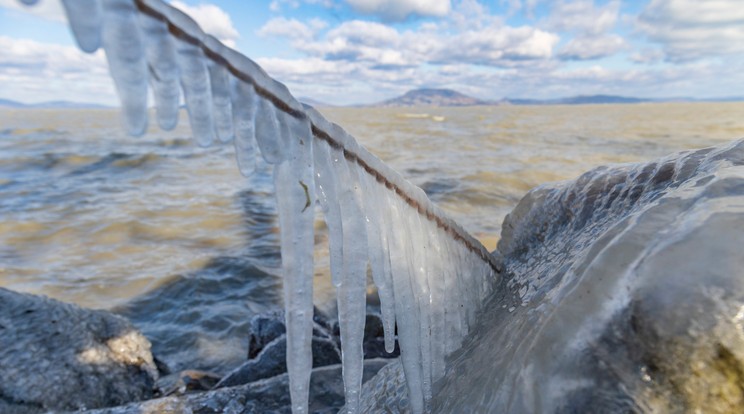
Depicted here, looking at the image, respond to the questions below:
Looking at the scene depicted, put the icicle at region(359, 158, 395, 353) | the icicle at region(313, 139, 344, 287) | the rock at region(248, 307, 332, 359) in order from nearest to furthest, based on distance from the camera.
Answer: the icicle at region(313, 139, 344, 287)
the icicle at region(359, 158, 395, 353)
the rock at region(248, 307, 332, 359)

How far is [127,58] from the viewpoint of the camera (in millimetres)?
1009

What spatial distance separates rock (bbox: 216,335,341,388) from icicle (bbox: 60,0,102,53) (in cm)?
322

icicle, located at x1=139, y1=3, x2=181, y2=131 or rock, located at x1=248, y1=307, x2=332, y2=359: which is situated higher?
icicle, located at x1=139, y1=3, x2=181, y2=131

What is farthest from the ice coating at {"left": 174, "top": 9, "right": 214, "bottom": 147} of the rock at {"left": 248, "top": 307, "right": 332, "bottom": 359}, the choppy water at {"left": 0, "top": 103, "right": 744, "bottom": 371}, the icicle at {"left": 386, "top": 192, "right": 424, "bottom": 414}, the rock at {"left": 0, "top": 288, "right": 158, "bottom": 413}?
the rock at {"left": 248, "top": 307, "right": 332, "bottom": 359}

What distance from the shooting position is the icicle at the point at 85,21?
92 cm

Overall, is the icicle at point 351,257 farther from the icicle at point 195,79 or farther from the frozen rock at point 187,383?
the frozen rock at point 187,383

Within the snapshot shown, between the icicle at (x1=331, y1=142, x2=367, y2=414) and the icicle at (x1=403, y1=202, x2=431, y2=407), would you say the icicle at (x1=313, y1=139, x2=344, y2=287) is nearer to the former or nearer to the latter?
the icicle at (x1=331, y1=142, x2=367, y2=414)

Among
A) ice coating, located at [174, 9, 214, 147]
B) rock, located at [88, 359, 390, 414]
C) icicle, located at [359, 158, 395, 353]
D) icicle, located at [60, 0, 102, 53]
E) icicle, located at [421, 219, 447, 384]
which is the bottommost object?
rock, located at [88, 359, 390, 414]

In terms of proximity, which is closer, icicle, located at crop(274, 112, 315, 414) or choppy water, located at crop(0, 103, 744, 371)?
icicle, located at crop(274, 112, 315, 414)

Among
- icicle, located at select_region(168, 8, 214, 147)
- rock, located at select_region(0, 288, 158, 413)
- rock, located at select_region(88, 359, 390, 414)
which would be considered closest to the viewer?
icicle, located at select_region(168, 8, 214, 147)

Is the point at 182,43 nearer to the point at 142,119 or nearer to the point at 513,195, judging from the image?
the point at 142,119

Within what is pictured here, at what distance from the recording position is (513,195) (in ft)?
36.2

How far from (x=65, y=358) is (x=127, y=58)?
11.3 feet

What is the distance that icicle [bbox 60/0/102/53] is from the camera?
3.01ft
